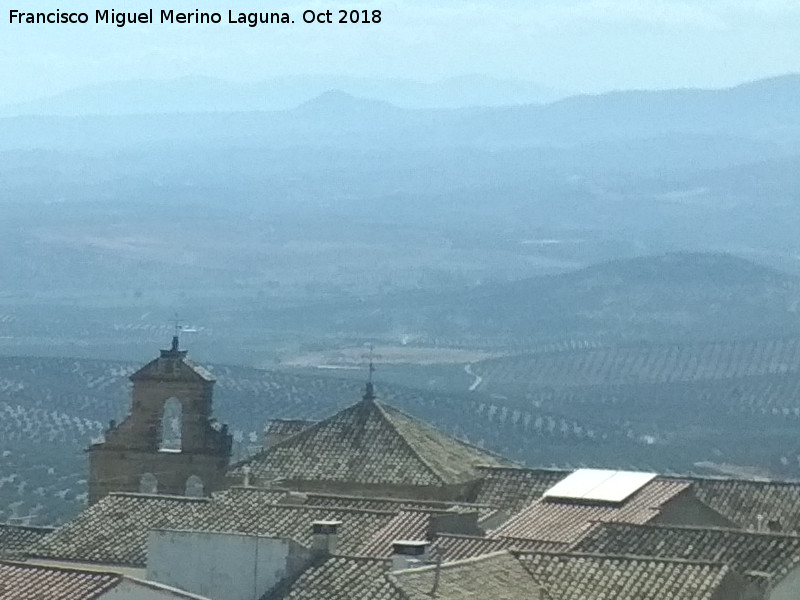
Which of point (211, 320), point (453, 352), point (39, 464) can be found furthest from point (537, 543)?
point (211, 320)

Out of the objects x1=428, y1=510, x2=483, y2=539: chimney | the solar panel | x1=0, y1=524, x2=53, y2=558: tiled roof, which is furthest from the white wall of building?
x1=0, y1=524, x2=53, y2=558: tiled roof

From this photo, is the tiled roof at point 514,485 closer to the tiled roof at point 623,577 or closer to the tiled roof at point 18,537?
the tiled roof at point 18,537

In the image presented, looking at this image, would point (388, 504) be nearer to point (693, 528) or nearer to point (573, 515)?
point (573, 515)

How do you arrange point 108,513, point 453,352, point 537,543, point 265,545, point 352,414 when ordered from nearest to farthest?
1. point 265,545
2. point 537,543
3. point 108,513
4. point 352,414
5. point 453,352

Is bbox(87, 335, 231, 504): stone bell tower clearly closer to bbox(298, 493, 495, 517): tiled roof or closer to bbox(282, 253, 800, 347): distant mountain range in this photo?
bbox(298, 493, 495, 517): tiled roof

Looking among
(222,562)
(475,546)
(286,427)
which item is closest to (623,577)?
(475,546)

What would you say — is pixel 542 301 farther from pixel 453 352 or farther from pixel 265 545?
pixel 265 545
